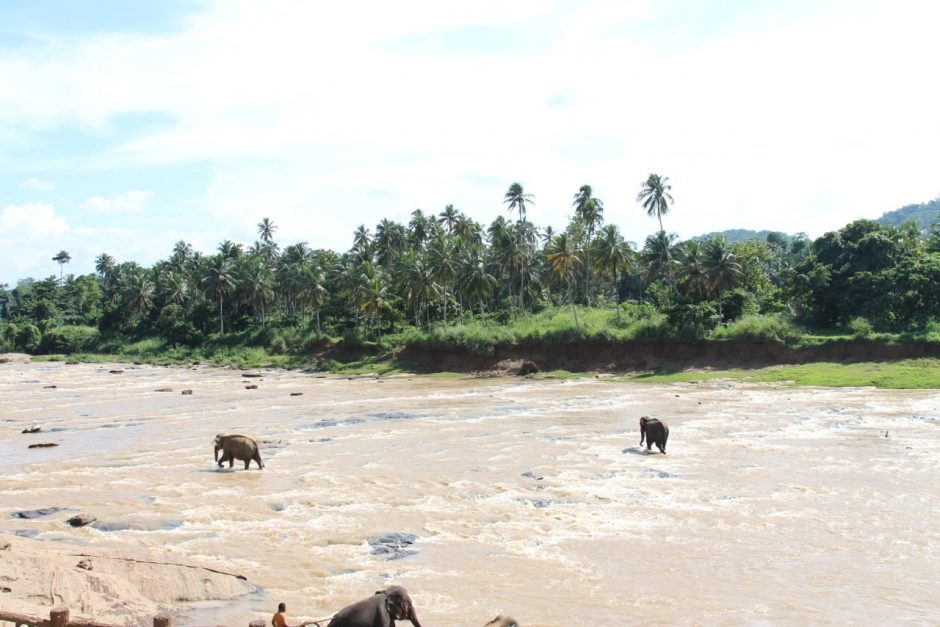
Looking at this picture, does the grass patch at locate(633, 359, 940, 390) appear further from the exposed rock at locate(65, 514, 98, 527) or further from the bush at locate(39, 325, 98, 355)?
the bush at locate(39, 325, 98, 355)

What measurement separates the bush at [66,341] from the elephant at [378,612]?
106736 millimetres

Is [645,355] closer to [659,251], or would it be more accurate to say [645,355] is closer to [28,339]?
[659,251]

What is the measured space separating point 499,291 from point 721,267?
4537 centimetres

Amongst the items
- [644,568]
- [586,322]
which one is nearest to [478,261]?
[586,322]

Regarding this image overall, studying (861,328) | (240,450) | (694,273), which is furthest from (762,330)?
(240,450)

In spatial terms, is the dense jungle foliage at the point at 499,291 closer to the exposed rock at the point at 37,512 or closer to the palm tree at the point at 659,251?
the palm tree at the point at 659,251

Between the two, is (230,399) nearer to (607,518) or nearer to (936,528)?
(607,518)

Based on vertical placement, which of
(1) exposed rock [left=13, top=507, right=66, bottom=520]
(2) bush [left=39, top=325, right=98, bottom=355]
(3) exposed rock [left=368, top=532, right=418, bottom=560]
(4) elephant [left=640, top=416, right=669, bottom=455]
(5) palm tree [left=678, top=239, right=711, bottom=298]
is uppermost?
(5) palm tree [left=678, top=239, right=711, bottom=298]

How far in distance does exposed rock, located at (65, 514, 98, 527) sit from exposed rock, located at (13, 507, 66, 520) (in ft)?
3.41

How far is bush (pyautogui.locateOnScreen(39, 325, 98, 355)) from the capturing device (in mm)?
103375

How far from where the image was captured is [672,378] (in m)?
52.8

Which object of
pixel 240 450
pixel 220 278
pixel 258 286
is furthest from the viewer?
pixel 220 278

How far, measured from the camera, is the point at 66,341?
10362 centimetres

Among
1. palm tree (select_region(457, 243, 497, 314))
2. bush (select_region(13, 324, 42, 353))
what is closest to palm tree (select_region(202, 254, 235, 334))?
bush (select_region(13, 324, 42, 353))
